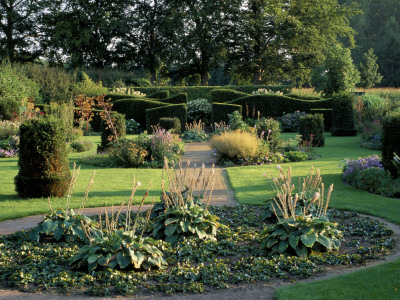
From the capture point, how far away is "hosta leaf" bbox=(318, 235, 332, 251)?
439cm

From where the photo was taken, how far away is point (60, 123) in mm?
7262

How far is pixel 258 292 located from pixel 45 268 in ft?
6.66

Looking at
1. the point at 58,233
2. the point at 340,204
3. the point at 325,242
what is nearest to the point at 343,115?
the point at 340,204

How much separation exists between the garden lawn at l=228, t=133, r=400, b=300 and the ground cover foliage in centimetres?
36

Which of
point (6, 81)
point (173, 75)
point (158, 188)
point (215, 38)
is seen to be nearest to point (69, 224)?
point (158, 188)

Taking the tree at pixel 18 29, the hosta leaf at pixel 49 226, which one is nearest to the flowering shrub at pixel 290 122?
the hosta leaf at pixel 49 226

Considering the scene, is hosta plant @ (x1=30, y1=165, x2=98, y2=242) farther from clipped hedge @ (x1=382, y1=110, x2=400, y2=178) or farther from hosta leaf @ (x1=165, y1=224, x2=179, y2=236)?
clipped hedge @ (x1=382, y1=110, x2=400, y2=178)

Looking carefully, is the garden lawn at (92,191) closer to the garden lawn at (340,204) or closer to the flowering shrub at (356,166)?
the garden lawn at (340,204)

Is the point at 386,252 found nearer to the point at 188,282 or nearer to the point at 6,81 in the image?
the point at 188,282

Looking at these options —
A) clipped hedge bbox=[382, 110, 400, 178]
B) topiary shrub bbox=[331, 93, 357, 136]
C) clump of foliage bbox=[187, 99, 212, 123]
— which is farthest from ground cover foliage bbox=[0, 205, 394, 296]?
clump of foliage bbox=[187, 99, 212, 123]

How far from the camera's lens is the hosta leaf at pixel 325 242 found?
439cm

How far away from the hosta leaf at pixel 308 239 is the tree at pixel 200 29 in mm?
30215

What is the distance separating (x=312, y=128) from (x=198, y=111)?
9.88 meters

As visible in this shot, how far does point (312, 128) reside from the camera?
1438cm
